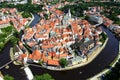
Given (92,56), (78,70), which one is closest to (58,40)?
(92,56)

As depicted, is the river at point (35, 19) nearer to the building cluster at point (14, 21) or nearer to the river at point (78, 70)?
the building cluster at point (14, 21)

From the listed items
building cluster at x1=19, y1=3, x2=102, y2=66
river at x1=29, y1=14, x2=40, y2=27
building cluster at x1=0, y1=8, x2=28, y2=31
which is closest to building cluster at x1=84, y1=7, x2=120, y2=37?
building cluster at x1=19, y1=3, x2=102, y2=66

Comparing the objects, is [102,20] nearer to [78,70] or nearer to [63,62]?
[78,70]

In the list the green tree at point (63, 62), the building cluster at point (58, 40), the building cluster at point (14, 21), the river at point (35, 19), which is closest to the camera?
the green tree at point (63, 62)

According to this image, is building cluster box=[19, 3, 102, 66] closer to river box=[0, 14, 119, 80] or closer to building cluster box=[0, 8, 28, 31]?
river box=[0, 14, 119, 80]

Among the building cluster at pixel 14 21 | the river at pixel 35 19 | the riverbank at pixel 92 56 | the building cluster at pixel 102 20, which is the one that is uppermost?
the building cluster at pixel 14 21

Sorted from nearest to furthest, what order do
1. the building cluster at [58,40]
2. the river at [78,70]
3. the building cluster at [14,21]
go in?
the river at [78,70], the building cluster at [58,40], the building cluster at [14,21]

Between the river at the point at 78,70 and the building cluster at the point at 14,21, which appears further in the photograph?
the building cluster at the point at 14,21

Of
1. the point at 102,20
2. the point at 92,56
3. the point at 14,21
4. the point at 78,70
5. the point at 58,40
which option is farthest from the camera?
the point at 14,21

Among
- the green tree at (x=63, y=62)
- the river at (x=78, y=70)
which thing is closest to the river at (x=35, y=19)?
the river at (x=78, y=70)

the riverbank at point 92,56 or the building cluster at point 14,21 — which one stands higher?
the building cluster at point 14,21
